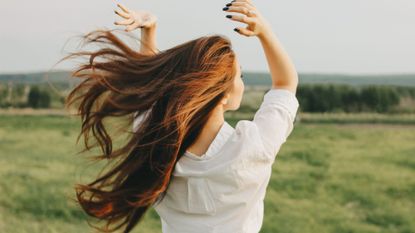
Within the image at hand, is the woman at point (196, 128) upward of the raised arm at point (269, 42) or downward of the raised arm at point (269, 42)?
downward

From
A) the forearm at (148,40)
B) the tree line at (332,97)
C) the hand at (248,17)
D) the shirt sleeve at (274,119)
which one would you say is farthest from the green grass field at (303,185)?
the tree line at (332,97)

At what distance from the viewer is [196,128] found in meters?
2.15

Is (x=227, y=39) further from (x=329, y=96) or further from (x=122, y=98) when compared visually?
(x=329, y=96)

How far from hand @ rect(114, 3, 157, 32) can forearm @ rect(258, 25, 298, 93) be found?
493 millimetres

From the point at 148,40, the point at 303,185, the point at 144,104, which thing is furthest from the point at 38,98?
the point at 144,104

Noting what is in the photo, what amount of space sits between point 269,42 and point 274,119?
24 centimetres

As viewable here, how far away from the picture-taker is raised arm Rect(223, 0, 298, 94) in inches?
78.7

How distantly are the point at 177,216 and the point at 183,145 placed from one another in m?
0.24

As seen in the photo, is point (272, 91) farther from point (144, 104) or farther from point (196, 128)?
point (144, 104)

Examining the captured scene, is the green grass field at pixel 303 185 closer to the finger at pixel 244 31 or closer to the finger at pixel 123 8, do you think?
the finger at pixel 123 8

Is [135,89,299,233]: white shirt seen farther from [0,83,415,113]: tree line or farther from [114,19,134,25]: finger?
[0,83,415,113]: tree line

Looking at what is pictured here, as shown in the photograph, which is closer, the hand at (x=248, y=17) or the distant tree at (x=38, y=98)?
the hand at (x=248, y=17)

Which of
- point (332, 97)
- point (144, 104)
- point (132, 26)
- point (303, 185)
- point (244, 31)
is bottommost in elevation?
point (332, 97)

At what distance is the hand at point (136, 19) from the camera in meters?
2.33
